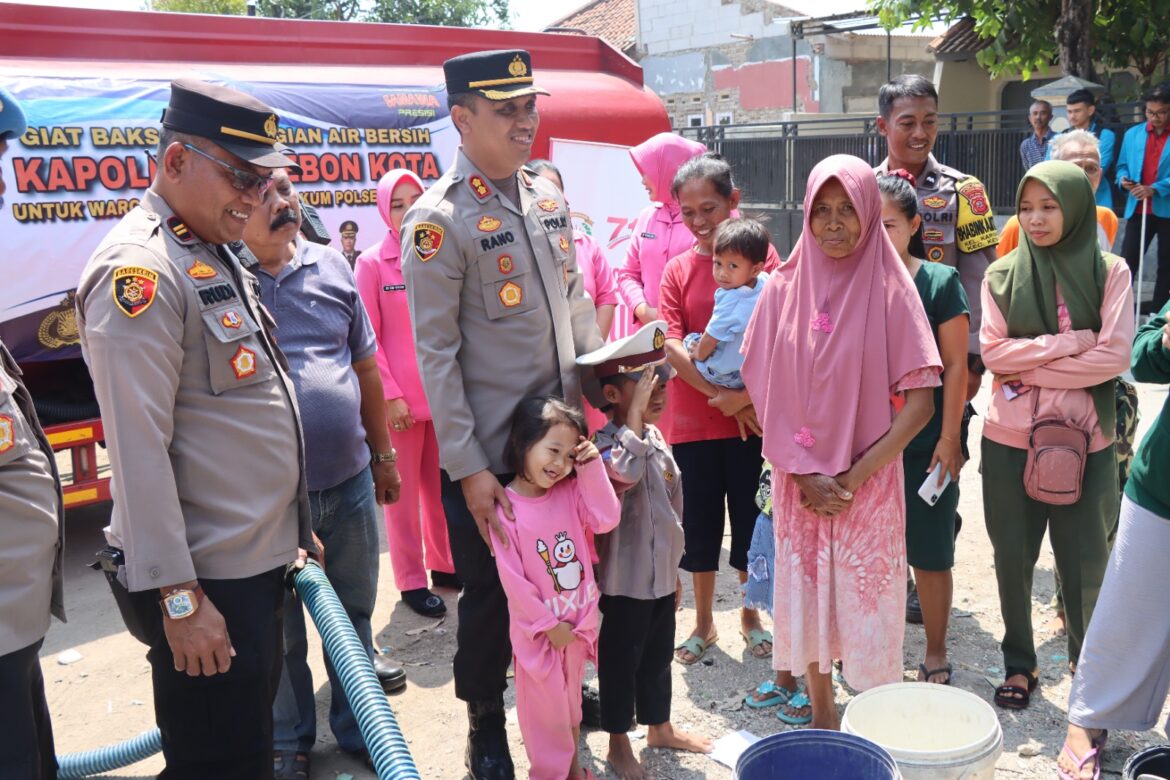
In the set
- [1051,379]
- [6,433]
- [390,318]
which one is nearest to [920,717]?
[1051,379]

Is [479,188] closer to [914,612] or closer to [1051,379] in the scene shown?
[1051,379]

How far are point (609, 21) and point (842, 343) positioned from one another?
3393 cm

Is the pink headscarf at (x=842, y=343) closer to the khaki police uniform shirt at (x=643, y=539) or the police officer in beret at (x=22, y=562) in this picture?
the khaki police uniform shirt at (x=643, y=539)

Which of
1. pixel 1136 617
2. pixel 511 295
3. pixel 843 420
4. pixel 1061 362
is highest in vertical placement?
pixel 511 295

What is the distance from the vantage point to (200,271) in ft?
7.96

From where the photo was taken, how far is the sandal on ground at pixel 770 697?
390cm

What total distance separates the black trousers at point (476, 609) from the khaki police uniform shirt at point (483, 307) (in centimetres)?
21

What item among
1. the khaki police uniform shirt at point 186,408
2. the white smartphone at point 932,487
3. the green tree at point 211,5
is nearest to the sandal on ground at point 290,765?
the khaki police uniform shirt at point 186,408

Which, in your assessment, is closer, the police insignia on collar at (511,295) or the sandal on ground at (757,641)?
the police insignia on collar at (511,295)

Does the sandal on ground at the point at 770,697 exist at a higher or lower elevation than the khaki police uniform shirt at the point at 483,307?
lower

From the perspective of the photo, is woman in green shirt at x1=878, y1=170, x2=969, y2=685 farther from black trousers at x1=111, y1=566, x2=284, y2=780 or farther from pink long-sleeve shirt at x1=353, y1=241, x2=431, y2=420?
black trousers at x1=111, y1=566, x2=284, y2=780

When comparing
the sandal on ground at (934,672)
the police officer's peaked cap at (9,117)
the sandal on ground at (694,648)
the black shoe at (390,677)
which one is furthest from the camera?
the sandal on ground at (694,648)

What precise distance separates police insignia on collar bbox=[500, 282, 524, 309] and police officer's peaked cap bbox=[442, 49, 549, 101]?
0.58m

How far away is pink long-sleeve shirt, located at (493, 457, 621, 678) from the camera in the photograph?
10.2ft
